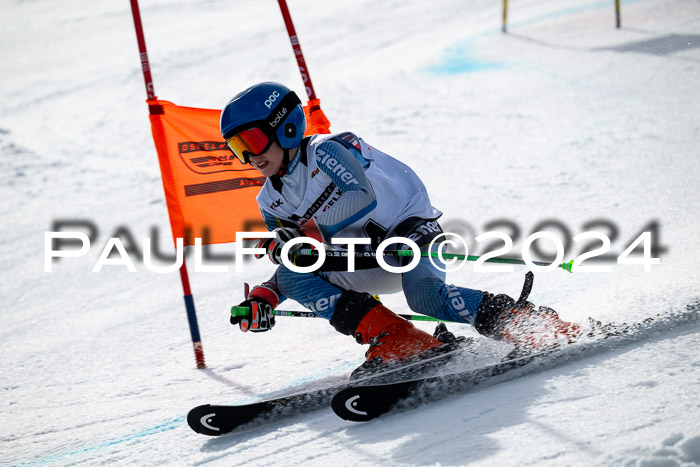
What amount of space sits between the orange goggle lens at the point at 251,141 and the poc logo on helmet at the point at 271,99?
0.12 meters

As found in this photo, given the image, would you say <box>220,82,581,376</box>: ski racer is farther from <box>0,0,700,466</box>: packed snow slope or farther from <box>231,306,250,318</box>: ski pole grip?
<box>0,0,700,466</box>: packed snow slope

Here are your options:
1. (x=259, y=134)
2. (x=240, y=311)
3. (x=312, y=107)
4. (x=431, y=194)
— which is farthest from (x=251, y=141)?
Answer: (x=431, y=194)

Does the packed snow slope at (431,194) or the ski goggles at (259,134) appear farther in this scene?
the ski goggles at (259,134)

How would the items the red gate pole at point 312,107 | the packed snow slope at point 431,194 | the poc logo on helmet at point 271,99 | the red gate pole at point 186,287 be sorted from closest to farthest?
the packed snow slope at point 431,194, the poc logo on helmet at point 271,99, the red gate pole at point 186,287, the red gate pole at point 312,107

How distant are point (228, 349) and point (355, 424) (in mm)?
1675

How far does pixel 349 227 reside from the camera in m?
3.27

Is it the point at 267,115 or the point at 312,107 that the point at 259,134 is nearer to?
the point at 267,115

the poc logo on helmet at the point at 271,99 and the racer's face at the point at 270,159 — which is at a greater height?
the poc logo on helmet at the point at 271,99

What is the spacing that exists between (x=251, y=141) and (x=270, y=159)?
0.13 meters

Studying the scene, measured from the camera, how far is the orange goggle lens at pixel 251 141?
3109mm

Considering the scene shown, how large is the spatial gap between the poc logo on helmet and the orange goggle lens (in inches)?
4.7

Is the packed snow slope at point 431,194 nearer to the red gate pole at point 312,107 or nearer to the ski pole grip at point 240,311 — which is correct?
the ski pole grip at point 240,311

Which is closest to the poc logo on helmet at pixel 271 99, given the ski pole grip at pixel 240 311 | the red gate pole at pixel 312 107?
the ski pole grip at pixel 240 311

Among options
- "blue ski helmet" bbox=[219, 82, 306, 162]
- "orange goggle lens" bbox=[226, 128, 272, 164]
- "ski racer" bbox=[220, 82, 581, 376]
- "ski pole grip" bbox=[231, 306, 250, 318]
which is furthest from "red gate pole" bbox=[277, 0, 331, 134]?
"ski pole grip" bbox=[231, 306, 250, 318]
